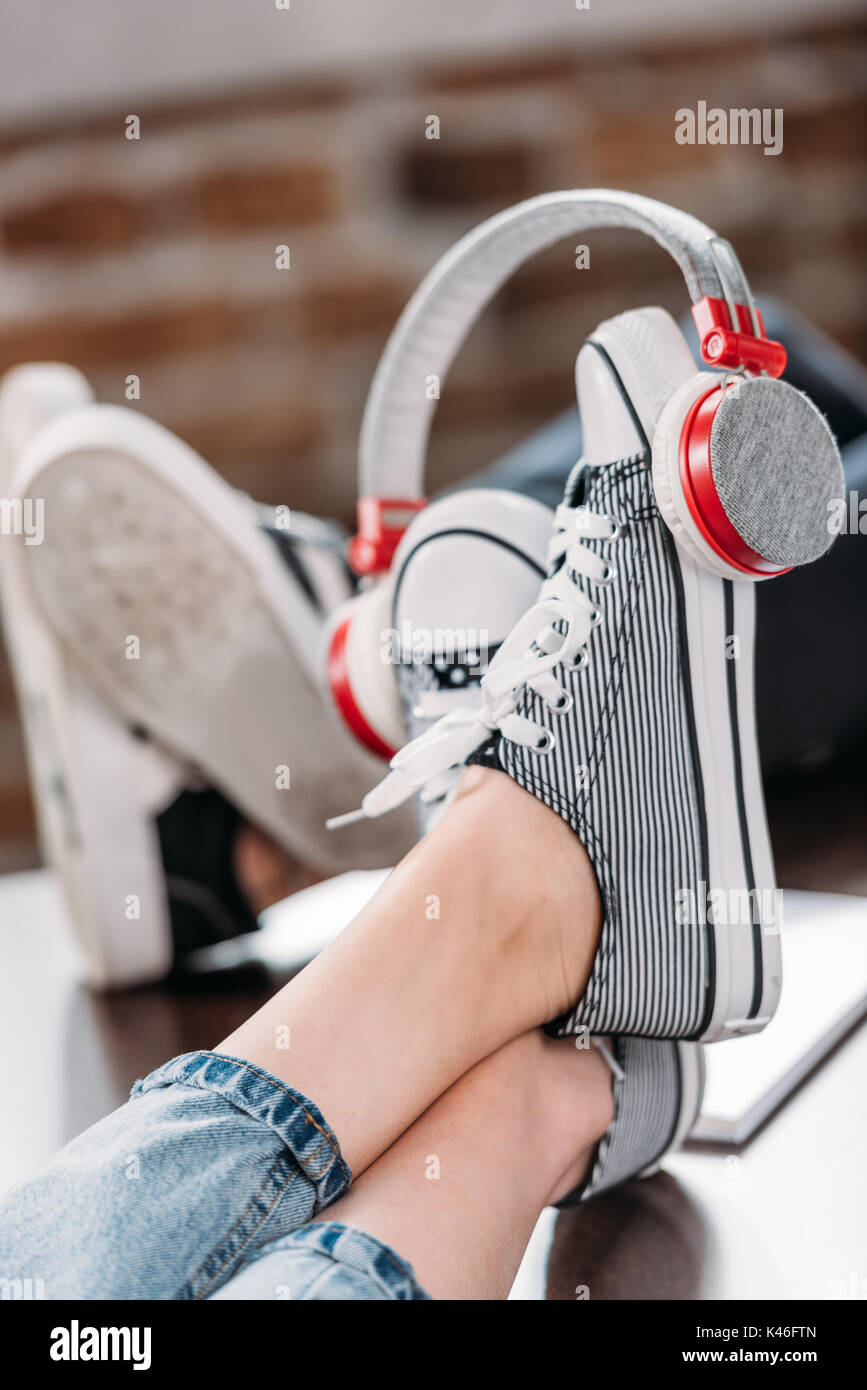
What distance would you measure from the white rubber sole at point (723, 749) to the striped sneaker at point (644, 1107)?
34 mm

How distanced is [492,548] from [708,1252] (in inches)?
12.4

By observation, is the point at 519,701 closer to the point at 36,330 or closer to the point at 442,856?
the point at 442,856

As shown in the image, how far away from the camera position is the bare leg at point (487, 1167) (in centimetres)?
40

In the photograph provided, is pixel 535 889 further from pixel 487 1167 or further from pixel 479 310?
pixel 479 310

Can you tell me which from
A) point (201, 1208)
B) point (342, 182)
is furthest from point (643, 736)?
point (342, 182)

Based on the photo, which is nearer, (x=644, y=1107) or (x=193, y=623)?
(x=644, y=1107)

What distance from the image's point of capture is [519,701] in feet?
1.74

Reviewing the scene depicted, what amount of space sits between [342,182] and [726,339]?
1195mm

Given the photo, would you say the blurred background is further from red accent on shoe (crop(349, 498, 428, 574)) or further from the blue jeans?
the blue jeans

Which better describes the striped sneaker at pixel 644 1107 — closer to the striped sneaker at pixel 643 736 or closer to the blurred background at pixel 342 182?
the striped sneaker at pixel 643 736

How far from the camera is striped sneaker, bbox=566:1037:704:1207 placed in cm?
51

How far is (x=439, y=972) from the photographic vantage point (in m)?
0.46

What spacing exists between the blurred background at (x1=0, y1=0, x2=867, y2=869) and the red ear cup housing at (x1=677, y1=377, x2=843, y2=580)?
115 centimetres
